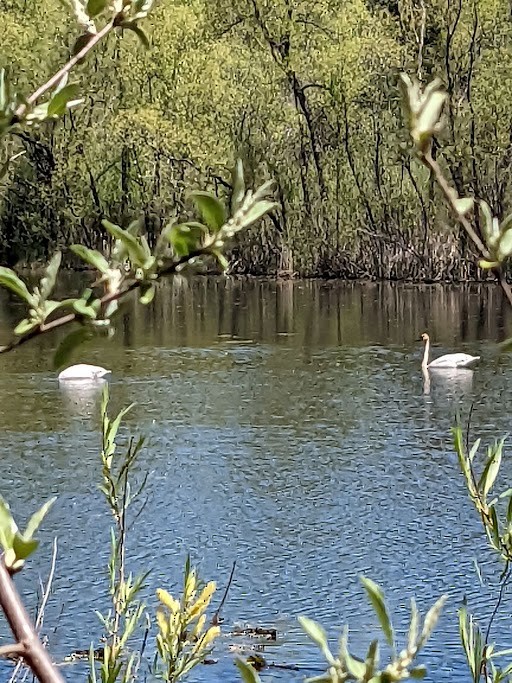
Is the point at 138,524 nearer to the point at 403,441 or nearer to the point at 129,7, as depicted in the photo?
the point at 403,441

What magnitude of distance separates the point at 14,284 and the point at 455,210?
301mm

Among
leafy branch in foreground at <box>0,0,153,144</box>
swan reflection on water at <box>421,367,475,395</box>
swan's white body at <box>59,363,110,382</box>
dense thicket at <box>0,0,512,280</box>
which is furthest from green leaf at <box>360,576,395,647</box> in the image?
dense thicket at <box>0,0,512,280</box>

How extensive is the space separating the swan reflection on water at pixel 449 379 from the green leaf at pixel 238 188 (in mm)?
15116

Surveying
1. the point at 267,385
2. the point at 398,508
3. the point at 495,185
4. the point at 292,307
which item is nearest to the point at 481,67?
the point at 495,185

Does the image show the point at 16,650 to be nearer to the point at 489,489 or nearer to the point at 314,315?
the point at 489,489

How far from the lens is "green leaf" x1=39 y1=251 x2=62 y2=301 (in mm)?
947

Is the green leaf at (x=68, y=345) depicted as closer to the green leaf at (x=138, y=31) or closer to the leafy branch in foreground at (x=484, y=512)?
the green leaf at (x=138, y=31)

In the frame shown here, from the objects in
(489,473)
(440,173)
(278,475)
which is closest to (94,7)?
(440,173)

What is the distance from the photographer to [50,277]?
971 mm

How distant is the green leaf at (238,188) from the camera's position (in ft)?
3.04

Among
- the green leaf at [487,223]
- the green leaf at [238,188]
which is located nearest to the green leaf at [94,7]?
the green leaf at [238,188]

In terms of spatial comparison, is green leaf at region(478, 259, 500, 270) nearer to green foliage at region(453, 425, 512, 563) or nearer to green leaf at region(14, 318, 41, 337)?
green leaf at region(14, 318, 41, 337)

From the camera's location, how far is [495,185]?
3103 cm

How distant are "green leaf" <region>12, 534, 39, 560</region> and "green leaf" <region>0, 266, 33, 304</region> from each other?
18 cm
